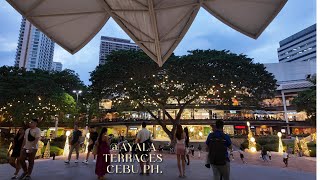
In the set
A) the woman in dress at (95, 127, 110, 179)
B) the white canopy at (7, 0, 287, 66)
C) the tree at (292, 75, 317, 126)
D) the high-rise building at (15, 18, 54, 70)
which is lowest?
the woman in dress at (95, 127, 110, 179)

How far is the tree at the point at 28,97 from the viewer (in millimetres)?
26109

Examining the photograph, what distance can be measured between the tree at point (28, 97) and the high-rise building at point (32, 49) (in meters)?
79.7

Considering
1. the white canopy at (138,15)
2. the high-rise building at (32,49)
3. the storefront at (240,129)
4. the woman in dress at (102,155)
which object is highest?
the high-rise building at (32,49)

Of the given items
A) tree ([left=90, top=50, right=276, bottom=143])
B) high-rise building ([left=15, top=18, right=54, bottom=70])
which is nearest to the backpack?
tree ([left=90, top=50, right=276, bottom=143])

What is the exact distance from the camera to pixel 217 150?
4.71 metres

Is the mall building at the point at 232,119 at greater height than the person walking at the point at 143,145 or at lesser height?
greater

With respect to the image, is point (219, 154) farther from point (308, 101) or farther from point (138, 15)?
point (308, 101)

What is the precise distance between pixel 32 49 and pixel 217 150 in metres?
128

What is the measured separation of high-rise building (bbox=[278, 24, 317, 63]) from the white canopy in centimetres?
11686

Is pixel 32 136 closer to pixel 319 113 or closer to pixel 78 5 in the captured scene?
pixel 78 5

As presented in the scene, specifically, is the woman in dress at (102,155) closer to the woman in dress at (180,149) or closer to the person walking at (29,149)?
the person walking at (29,149)

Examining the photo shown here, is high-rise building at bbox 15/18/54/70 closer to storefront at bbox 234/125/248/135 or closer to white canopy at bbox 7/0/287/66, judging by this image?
storefront at bbox 234/125/248/135

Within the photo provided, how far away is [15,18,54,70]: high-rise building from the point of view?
101 m

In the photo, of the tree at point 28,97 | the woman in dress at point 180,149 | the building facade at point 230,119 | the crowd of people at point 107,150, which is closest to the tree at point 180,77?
the tree at point 28,97
